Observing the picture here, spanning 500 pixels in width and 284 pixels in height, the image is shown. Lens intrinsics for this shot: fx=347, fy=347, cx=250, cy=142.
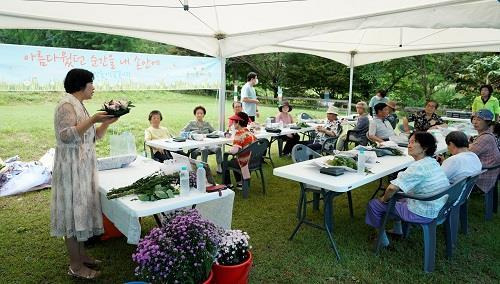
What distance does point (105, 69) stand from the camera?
512 centimetres

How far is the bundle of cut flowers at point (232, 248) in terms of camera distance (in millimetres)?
2180

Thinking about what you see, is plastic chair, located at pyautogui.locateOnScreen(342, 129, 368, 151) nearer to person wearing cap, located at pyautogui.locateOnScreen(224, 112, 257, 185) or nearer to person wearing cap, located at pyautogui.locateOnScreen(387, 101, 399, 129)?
person wearing cap, located at pyautogui.locateOnScreen(387, 101, 399, 129)

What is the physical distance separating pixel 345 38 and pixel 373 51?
1.44 meters

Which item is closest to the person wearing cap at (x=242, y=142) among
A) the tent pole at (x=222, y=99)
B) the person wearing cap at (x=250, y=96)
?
the tent pole at (x=222, y=99)

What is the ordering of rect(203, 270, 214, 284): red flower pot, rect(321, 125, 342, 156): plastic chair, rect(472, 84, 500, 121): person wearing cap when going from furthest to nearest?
rect(472, 84, 500, 121): person wearing cap
rect(321, 125, 342, 156): plastic chair
rect(203, 270, 214, 284): red flower pot

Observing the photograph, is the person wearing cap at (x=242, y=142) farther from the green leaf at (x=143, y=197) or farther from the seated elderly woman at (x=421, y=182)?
the green leaf at (x=143, y=197)

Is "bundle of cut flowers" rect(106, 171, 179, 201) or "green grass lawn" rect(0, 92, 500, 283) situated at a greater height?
"bundle of cut flowers" rect(106, 171, 179, 201)

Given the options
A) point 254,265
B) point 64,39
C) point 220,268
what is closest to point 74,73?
point 220,268

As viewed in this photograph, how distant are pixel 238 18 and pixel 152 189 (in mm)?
3154

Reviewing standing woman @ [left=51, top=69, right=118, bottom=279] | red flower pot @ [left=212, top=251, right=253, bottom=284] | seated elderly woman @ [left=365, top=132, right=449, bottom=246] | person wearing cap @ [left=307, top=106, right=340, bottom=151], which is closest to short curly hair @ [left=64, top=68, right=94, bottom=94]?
standing woman @ [left=51, top=69, right=118, bottom=279]

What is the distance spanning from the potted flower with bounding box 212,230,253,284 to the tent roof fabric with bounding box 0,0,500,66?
2.87 m

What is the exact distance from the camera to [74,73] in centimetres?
236

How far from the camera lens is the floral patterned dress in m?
2.29

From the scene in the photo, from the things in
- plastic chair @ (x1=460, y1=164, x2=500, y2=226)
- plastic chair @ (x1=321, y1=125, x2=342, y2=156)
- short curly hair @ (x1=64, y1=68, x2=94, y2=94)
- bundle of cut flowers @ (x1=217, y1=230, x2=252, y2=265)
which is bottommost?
plastic chair @ (x1=460, y1=164, x2=500, y2=226)
